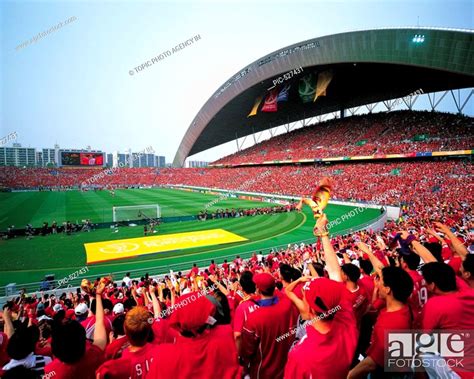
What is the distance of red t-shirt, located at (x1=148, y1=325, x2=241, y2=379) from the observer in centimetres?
199

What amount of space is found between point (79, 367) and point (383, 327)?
2.59 metres

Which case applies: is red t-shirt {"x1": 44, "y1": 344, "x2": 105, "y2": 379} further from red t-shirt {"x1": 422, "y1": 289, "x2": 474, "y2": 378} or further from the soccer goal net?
the soccer goal net

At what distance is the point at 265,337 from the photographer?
2994 mm

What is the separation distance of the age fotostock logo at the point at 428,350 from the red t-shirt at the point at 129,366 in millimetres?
2037

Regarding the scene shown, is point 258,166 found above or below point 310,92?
below

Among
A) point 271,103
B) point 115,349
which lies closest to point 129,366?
point 115,349

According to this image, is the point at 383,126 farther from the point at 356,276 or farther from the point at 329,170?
the point at 356,276

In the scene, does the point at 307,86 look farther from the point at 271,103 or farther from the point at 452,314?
the point at 452,314

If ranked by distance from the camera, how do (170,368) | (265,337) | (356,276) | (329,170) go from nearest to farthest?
(170,368) → (265,337) → (356,276) → (329,170)

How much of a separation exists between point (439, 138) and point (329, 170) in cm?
1490

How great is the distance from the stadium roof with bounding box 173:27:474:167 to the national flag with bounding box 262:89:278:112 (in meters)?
0.41

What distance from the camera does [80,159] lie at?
3300 inches

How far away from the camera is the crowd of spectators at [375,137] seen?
3664 centimetres

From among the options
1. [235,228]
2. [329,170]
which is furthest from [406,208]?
[329,170]
